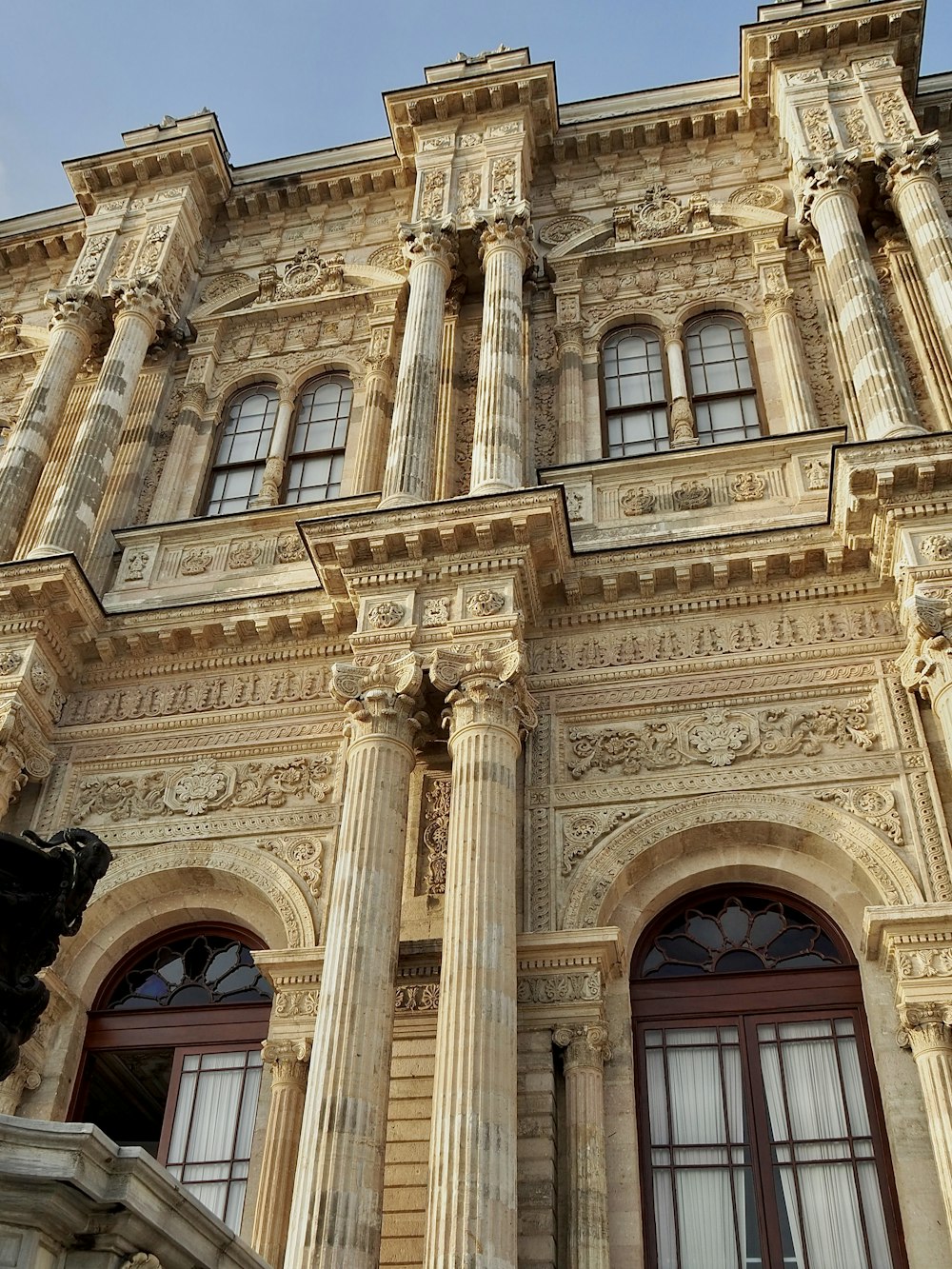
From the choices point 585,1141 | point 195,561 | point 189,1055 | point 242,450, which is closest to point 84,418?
point 242,450

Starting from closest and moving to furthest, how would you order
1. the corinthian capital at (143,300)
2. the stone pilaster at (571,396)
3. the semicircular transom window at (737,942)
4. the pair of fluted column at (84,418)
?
the semicircular transom window at (737,942)
the pair of fluted column at (84,418)
the stone pilaster at (571,396)
the corinthian capital at (143,300)

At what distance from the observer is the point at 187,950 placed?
11945 millimetres

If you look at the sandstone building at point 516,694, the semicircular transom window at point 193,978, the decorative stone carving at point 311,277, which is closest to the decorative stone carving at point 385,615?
the sandstone building at point 516,694

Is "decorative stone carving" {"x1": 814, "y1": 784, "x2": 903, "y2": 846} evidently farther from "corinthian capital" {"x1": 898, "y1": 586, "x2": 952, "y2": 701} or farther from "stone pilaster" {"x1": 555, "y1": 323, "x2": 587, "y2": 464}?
"stone pilaster" {"x1": 555, "y1": 323, "x2": 587, "y2": 464}

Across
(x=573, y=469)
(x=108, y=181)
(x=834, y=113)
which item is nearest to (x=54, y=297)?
(x=108, y=181)

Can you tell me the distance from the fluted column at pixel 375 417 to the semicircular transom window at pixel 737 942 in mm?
6052

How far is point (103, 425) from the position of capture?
1487 cm

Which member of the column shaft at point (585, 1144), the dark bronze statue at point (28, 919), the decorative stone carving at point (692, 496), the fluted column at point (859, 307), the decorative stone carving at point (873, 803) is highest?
the fluted column at point (859, 307)

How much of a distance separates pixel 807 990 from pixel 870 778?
181cm

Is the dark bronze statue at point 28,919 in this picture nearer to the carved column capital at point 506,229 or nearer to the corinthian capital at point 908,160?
the carved column capital at point 506,229

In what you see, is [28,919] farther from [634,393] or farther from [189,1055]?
[634,393]

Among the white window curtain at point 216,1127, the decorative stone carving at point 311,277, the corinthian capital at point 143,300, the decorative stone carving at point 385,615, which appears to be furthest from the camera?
the decorative stone carving at point 311,277

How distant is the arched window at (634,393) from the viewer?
1448 centimetres

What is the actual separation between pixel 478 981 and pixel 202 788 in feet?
13.8
